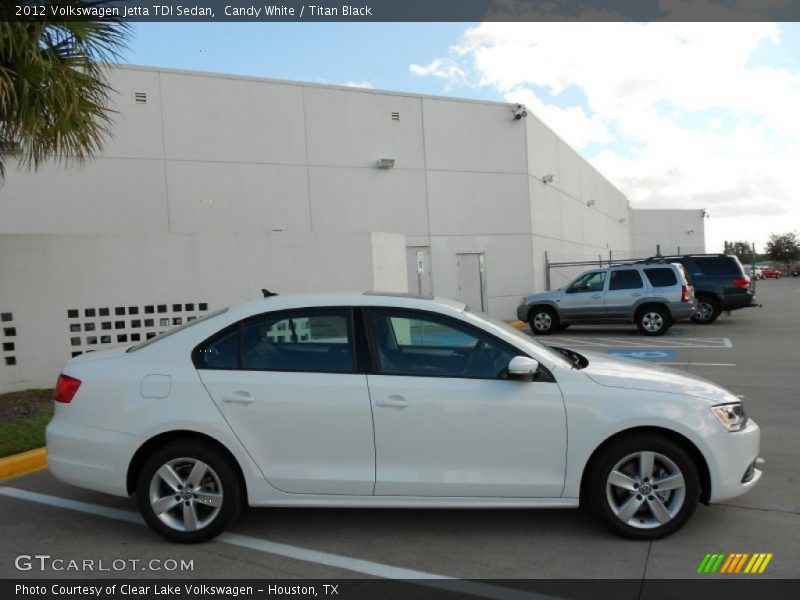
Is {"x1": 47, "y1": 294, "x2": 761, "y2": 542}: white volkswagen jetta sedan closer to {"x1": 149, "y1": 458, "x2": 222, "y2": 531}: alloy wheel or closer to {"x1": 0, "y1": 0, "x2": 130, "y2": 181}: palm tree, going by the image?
{"x1": 149, "y1": 458, "x2": 222, "y2": 531}: alloy wheel

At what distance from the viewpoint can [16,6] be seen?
6734 mm

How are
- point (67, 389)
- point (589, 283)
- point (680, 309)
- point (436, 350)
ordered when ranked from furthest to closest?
→ point (589, 283)
point (680, 309)
point (436, 350)
point (67, 389)

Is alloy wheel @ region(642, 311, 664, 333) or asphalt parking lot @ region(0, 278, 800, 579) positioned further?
alloy wheel @ region(642, 311, 664, 333)

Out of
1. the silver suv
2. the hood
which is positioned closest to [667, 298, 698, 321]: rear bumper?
the silver suv

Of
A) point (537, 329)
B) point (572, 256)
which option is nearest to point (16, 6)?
point (537, 329)

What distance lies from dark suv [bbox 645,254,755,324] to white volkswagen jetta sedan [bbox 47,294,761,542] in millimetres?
14594

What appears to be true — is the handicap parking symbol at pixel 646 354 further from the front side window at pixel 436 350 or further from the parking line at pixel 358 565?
the parking line at pixel 358 565

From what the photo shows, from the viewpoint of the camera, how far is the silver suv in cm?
1603

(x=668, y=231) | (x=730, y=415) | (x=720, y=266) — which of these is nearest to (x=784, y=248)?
(x=668, y=231)

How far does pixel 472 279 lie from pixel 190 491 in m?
16.4

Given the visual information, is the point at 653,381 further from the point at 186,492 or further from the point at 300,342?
the point at 186,492

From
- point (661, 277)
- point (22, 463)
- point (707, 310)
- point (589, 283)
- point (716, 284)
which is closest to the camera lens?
point (22, 463)

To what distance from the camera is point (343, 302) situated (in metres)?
4.50
